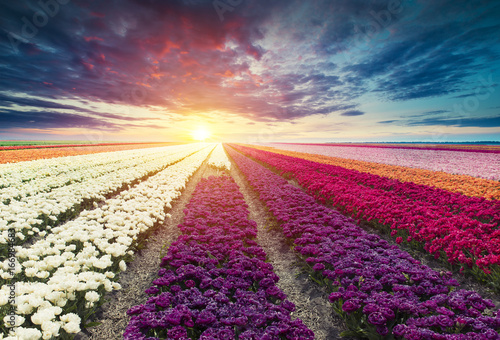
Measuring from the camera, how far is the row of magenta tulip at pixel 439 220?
17.1ft

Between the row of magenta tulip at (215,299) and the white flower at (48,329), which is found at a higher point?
the white flower at (48,329)

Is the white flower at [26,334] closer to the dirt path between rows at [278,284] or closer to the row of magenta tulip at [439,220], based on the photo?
the dirt path between rows at [278,284]

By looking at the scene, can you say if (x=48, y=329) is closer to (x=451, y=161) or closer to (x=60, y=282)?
(x=60, y=282)

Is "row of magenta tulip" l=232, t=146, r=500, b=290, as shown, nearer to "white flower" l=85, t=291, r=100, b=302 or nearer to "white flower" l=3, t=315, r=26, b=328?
"white flower" l=85, t=291, r=100, b=302

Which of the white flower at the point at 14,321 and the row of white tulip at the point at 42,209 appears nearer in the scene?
the white flower at the point at 14,321

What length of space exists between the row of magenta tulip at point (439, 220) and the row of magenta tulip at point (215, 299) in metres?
4.02

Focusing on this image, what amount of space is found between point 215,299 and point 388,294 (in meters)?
2.83

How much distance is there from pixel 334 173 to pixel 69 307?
16353 millimetres

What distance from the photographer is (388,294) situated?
12.6 feet

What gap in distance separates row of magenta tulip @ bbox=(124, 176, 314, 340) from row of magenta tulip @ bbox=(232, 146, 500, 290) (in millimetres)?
4017

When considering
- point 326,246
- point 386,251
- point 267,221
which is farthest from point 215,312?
point 267,221

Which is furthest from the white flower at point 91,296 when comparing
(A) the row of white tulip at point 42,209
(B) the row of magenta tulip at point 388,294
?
(B) the row of magenta tulip at point 388,294

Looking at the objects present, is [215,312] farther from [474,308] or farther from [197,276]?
[474,308]

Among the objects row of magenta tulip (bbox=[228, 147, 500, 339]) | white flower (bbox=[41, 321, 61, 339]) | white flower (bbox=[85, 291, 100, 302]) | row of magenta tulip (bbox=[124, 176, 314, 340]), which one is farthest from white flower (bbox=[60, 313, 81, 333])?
row of magenta tulip (bbox=[228, 147, 500, 339])
